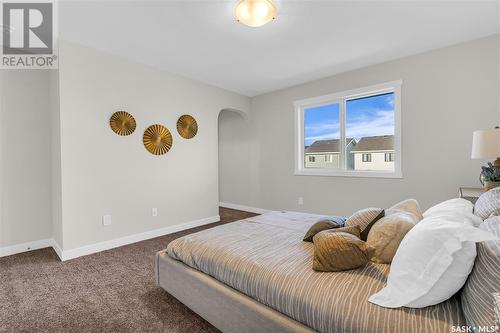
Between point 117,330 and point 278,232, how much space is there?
1.33 m

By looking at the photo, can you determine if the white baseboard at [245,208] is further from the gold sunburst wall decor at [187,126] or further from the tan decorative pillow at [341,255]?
the tan decorative pillow at [341,255]

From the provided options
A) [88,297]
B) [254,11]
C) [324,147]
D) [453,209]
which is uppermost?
[254,11]

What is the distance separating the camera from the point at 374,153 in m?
3.71

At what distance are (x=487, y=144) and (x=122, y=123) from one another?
404 centimetres

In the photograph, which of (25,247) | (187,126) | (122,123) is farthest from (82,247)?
(187,126)

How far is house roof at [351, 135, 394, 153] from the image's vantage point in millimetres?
3580

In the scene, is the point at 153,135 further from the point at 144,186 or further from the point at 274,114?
the point at 274,114

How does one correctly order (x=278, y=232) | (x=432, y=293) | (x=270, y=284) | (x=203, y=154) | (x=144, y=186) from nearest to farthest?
(x=432, y=293)
(x=270, y=284)
(x=278, y=232)
(x=144, y=186)
(x=203, y=154)

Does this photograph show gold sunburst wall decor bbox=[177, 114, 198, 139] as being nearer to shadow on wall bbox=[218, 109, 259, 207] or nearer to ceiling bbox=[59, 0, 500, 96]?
ceiling bbox=[59, 0, 500, 96]

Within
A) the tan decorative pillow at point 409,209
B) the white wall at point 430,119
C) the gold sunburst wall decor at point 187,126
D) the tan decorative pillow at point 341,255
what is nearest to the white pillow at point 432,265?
the tan decorative pillow at point 341,255

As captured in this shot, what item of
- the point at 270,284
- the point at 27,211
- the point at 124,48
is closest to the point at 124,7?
the point at 124,48

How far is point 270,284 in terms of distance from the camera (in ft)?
4.30

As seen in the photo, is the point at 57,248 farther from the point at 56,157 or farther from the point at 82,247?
the point at 56,157

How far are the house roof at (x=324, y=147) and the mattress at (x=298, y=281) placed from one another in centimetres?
249
